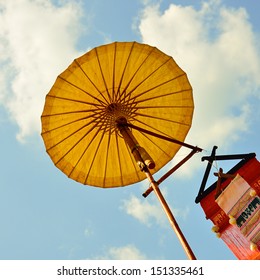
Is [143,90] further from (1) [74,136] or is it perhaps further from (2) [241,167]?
(2) [241,167]

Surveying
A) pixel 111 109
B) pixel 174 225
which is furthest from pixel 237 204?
pixel 111 109

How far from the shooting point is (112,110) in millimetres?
8445

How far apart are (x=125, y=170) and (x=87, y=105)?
84.9 inches

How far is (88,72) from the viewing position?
8.25 metres

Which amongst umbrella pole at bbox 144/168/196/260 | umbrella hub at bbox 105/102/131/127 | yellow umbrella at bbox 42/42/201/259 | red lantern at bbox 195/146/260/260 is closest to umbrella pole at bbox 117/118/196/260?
umbrella pole at bbox 144/168/196/260

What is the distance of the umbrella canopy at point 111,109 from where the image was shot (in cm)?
827

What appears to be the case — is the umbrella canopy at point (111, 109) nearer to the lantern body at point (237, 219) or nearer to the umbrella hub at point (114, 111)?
the umbrella hub at point (114, 111)

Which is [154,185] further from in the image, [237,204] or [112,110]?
[112,110]

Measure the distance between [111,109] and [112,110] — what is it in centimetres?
4

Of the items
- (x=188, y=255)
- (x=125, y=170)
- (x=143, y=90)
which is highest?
(x=143, y=90)

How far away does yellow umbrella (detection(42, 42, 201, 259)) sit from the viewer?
27.1ft

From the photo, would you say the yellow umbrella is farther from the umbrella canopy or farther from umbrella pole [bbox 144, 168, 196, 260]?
umbrella pole [bbox 144, 168, 196, 260]

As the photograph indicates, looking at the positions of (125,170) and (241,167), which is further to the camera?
(125,170)
